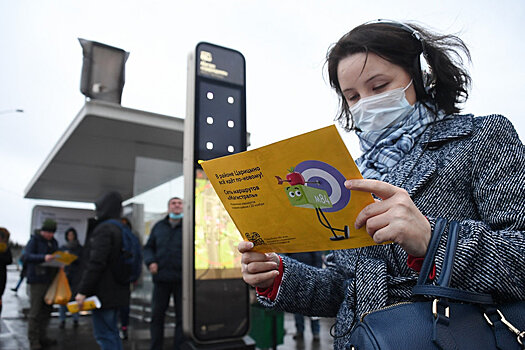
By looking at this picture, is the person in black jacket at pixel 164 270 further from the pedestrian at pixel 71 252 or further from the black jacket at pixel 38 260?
the pedestrian at pixel 71 252

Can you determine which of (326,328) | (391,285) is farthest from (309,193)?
(326,328)

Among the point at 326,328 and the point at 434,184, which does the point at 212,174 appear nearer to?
the point at 434,184

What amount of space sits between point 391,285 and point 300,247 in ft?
0.84

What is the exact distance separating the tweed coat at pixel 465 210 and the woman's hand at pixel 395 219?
0.05 m

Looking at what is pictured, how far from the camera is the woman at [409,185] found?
88 centimetres

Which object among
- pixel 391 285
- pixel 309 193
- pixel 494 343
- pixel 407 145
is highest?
pixel 407 145

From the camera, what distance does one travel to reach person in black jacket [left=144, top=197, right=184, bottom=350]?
4.63 meters

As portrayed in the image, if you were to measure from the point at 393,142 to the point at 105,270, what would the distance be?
359cm

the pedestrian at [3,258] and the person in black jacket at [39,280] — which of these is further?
the pedestrian at [3,258]

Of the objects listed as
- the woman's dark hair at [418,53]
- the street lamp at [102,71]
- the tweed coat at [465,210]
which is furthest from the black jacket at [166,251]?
the woman's dark hair at [418,53]

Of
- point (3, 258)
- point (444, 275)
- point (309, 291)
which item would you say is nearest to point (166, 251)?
point (3, 258)

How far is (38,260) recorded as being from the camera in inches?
243

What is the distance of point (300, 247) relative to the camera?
1080mm

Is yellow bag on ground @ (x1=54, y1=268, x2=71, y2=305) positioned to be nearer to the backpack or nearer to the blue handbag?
the backpack
